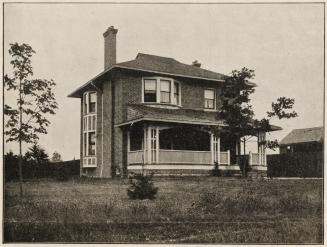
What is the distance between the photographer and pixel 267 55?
12789 millimetres

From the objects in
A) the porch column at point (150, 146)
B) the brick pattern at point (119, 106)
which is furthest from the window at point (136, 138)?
the porch column at point (150, 146)

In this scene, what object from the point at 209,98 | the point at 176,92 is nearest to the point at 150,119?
the point at 176,92

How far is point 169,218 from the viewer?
9.54m

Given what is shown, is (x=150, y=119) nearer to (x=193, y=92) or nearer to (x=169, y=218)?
(x=193, y=92)

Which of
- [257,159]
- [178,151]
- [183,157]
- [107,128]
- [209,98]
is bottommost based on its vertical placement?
[257,159]

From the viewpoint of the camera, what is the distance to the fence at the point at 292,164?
21.2 meters

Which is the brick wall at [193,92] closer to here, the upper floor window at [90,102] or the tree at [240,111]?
the upper floor window at [90,102]

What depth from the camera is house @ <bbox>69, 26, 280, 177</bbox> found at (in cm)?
1883

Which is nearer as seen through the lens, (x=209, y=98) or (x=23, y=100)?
(x=23, y=100)

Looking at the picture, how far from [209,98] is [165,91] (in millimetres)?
2682

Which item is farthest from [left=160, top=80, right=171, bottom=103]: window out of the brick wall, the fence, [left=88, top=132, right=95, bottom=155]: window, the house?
the fence

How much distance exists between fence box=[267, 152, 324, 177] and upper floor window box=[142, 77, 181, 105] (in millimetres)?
6568

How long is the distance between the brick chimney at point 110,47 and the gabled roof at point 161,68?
3.33ft

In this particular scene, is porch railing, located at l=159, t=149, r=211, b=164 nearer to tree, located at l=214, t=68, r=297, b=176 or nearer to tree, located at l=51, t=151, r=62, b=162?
tree, located at l=214, t=68, r=297, b=176
